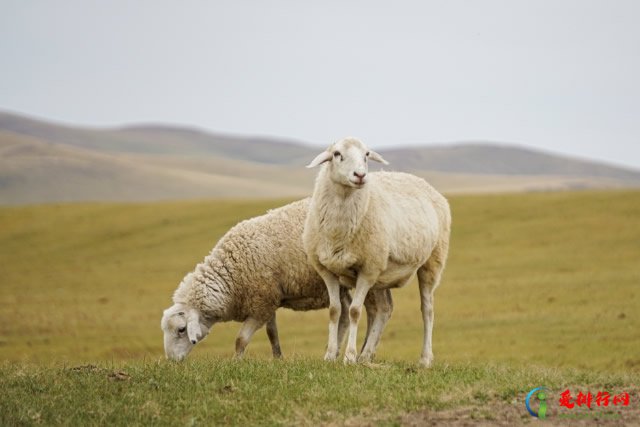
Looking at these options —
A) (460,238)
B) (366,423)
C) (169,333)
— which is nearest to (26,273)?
(460,238)

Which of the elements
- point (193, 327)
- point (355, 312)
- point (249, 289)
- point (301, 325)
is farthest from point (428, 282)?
point (301, 325)

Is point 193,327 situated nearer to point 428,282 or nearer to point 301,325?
point 428,282

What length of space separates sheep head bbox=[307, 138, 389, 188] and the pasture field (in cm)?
226

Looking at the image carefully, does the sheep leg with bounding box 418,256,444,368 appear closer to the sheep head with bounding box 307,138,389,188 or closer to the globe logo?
the sheep head with bounding box 307,138,389,188

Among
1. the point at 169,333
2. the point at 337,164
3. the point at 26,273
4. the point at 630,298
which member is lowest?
the point at 26,273

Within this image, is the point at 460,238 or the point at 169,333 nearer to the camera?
the point at 169,333

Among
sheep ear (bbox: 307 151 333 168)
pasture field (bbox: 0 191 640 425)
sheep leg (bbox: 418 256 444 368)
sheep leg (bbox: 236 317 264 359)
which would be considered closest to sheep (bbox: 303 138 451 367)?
sheep ear (bbox: 307 151 333 168)

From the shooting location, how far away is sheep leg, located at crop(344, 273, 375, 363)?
1113 cm

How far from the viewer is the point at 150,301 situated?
34.3 m

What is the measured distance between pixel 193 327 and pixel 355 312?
2977 millimetres

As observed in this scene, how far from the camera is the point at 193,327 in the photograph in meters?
13.2

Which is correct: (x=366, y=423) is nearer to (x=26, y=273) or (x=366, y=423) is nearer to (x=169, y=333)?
(x=169, y=333)

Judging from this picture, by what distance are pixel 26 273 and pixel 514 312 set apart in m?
24.3

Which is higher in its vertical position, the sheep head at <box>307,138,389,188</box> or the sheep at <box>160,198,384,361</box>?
the sheep head at <box>307,138,389,188</box>
